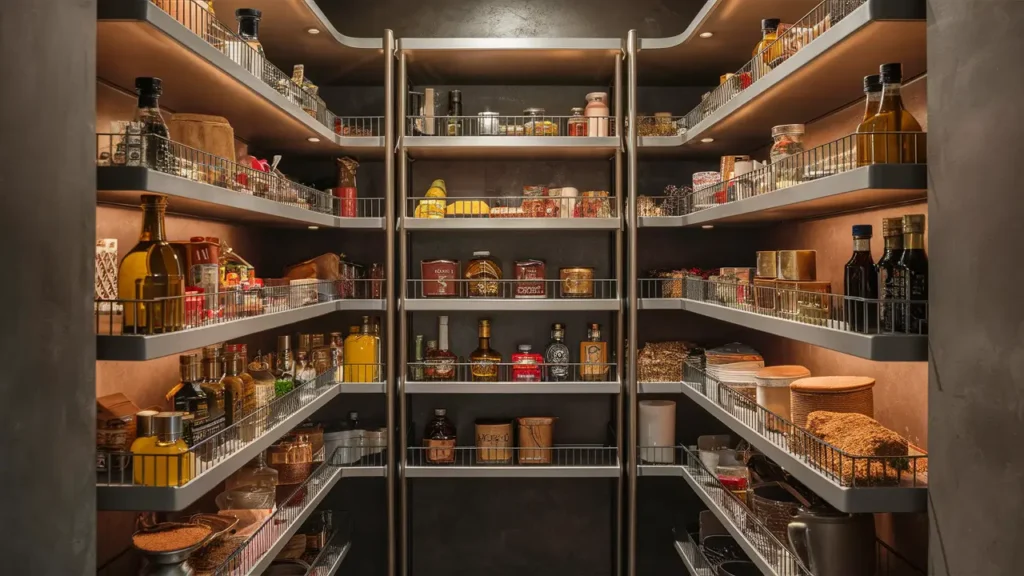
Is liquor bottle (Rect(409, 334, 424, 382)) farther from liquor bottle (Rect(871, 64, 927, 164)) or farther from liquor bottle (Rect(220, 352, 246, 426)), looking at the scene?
liquor bottle (Rect(871, 64, 927, 164))

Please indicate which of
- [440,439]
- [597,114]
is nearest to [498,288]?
[440,439]

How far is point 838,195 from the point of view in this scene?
1.73m

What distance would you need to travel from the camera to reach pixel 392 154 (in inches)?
125

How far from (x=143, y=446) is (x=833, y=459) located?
1.45 meters

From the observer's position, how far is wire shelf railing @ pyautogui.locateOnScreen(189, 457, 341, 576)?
1.96 meters

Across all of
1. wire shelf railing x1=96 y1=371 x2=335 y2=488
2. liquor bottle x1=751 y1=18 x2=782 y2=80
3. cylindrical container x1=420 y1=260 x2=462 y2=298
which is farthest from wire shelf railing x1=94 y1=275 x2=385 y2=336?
liquor bottle x1=751 y1=18 x2=782 y2=80

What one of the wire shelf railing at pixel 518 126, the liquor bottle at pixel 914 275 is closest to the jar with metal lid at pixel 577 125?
the wire shelf railing at pixel 518 126

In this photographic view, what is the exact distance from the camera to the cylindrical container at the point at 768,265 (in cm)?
222

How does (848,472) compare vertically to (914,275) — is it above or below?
below

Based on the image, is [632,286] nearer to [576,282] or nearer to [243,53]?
[576,282]

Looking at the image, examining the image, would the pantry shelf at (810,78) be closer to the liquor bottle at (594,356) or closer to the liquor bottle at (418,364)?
the liquor bottle at (594,356)
